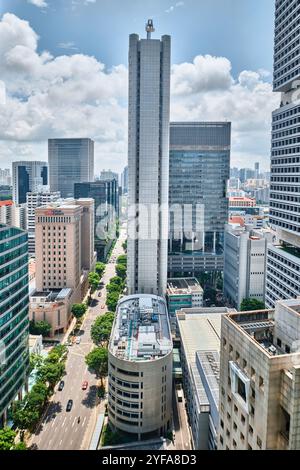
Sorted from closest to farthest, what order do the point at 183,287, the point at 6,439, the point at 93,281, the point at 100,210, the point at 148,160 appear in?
the point at 6,439 < the point at 148,160 < the point at 183,287 < the point at 93,281 < the point at 100,210

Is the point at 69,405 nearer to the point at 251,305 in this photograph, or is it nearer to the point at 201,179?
the point at 251,305

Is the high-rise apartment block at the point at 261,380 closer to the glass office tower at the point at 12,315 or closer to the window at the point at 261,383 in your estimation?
the window at the point at 261,383

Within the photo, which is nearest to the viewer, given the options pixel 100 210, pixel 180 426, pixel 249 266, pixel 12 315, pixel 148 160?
pixel 12 315

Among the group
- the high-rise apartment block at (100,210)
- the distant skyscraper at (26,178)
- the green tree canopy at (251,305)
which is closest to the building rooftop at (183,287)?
the green tree canopy at (251,305)

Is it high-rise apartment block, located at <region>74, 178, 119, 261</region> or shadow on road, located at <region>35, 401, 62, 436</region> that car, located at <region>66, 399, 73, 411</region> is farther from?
high-rise apartment block, located at <region>74, 178, 119, 261</region>

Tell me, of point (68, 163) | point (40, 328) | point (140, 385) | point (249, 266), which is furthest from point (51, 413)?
point (68, 163)

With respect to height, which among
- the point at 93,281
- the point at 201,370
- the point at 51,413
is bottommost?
the point at 51,413
